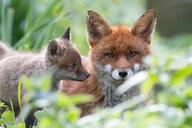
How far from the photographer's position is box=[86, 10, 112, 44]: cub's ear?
7016mm

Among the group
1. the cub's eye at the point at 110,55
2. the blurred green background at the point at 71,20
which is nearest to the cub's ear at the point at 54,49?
the cub's eye at the point at 110,55

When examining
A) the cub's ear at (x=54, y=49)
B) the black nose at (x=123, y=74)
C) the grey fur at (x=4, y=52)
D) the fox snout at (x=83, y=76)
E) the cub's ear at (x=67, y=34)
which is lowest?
the fox snout at (x=83, y=76)

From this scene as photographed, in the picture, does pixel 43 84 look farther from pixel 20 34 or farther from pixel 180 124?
pixel 20 34

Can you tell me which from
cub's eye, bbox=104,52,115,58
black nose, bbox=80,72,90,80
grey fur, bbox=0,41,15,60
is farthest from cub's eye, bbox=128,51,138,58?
grey fur, bbox=0,41,15,60

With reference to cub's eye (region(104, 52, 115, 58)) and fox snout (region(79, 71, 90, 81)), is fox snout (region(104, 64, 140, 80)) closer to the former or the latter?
cub's eye (region(104, 52, 115, 58))

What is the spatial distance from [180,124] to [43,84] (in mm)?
591

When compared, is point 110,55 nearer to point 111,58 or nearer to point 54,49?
point 111,58

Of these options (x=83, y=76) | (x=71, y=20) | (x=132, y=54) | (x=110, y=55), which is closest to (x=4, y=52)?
(x=83, y=76)

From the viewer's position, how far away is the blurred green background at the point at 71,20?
29.5ft

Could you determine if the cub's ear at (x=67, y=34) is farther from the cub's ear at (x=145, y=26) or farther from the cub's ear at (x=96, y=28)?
the cub's ear at (x=145, y=26)

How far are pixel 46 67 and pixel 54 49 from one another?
198 mm

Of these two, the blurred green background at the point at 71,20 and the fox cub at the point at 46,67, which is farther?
the blurred green background at the point at 71,20

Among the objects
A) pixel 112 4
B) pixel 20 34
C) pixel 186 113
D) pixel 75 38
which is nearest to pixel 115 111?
pixel 186 113

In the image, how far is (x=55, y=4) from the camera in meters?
9.32
